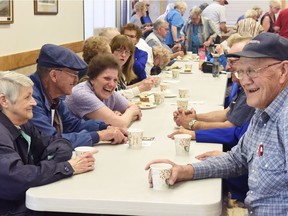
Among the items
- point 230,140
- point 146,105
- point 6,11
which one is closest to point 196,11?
point 6,11

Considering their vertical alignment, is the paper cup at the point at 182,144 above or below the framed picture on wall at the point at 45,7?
below

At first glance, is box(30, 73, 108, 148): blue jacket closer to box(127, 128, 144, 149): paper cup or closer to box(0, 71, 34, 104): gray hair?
box(127, 128, 144, 149): paper cup

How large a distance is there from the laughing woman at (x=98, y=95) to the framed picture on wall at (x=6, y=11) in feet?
5.00

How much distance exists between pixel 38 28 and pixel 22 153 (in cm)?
334

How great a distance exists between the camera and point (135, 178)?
6.40 feet

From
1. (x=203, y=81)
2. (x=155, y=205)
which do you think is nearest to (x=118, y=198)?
(x=155, y=205)

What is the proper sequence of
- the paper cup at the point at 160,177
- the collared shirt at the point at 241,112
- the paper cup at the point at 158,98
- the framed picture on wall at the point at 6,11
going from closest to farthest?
1. the paper cup at the point at 160,177
2. the collared shirt at the point at 241,112
3. the paper cup at the point at 158,98
4. the framed picture on wall at the point at 6,11

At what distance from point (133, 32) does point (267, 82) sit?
12.3 ft

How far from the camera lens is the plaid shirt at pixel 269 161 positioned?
1.74 metres

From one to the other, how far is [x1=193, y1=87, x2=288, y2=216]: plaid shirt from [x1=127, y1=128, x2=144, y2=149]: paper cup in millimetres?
483

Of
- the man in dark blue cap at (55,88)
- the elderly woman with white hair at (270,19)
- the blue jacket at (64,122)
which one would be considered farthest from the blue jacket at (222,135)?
the elderly woman with white hair at (270,19)

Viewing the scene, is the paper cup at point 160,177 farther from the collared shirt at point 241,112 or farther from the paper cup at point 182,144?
the collared shirt at point 241,112

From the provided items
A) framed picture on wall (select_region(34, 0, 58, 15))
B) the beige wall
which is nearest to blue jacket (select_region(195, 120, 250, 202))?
the beige wall

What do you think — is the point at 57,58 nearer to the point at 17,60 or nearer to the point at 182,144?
the point at 182,144
